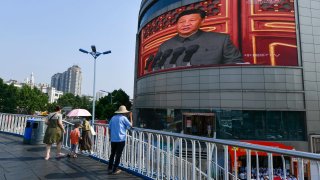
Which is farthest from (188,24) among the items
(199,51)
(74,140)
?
(74,140)

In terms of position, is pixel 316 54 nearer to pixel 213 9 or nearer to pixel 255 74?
pixel 255 74

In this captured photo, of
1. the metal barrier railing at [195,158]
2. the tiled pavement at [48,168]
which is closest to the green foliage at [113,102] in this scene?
the tiled pavement at [48,168]

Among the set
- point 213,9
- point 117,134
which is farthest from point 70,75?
point 117,134

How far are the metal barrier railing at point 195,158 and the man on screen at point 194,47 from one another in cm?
2059

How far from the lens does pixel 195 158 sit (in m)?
4.36

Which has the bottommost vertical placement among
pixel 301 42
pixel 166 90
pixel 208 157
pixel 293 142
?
pixel 293 142

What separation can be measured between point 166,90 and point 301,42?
14.8m

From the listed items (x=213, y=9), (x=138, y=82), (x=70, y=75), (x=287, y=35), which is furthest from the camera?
(x=70, y=75)

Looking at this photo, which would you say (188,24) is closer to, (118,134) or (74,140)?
(74,140)

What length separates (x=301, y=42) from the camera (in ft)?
81.8

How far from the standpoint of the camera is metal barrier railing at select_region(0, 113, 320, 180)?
9.04 feet

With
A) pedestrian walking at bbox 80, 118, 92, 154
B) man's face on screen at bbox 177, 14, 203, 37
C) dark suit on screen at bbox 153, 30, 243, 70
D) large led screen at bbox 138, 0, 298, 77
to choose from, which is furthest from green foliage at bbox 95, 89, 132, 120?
pedestrian walking at bbox 80, 118, 92, 154

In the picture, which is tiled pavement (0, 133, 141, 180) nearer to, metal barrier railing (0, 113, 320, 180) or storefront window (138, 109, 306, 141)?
metal barrier railing (0, 113, 320, 180)

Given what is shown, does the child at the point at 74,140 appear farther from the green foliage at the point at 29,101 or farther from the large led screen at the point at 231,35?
the green foliage at the point at 29,101
